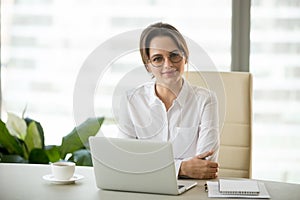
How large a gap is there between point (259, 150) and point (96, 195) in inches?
65.5

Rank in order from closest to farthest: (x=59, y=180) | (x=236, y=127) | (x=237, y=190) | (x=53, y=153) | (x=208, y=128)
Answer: (x=237, y=190), (x=59, y=180), (x=208, y=128), (x=236, y=127), (x=53, y=153)

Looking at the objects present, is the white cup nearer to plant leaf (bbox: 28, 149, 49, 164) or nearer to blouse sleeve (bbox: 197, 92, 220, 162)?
blouse sleeve (bbox: 197, 92, 220, 162)

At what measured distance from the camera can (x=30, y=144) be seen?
3307 mm

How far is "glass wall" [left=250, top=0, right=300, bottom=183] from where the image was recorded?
3.38m

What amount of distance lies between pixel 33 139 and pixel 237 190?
5.18 ft

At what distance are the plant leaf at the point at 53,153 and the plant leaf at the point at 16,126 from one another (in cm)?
20

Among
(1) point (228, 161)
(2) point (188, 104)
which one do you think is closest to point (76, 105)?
(2) point (188, 104)

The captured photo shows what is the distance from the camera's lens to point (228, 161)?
9.25 ft

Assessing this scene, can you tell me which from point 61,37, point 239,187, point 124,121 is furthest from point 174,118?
point 61,37

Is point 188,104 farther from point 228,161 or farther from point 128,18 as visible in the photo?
point 128,18

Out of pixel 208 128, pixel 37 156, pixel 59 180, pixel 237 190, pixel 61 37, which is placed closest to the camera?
pixel 237 190

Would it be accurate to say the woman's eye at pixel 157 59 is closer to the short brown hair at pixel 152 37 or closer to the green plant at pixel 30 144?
the short brown hair at pixel 152 37

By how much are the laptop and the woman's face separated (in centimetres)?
32

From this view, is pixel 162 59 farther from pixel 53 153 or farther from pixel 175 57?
pixel 53 153
